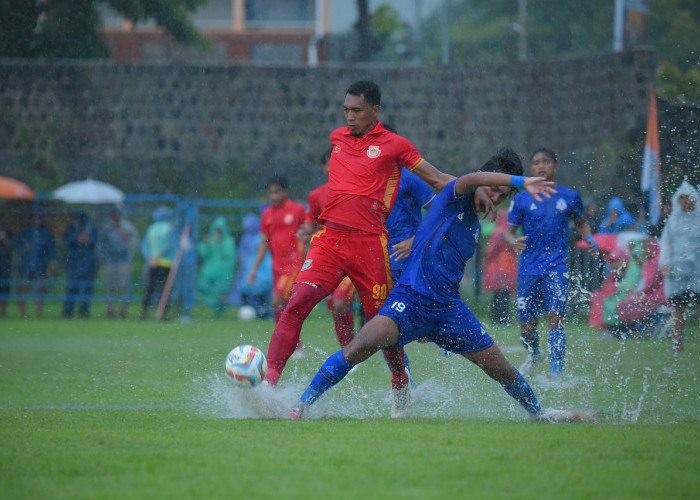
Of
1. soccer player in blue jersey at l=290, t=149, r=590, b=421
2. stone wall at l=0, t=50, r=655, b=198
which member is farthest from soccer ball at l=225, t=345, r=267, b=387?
stone wall at l=0, t=50, r=655, b=198

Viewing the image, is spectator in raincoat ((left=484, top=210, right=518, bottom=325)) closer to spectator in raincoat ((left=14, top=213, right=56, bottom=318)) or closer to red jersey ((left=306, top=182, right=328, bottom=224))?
red jersey ((left=306, top=182, right=328, bottom=224))

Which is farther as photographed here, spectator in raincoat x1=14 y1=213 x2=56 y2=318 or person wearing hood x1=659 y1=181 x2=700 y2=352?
spectator in raincoat x1=14 y1=213 x2=56 y2=318

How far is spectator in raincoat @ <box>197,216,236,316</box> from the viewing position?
2077 cm

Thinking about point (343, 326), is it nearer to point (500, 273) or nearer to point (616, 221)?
point (616, 221)

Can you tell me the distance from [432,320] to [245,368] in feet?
3.94

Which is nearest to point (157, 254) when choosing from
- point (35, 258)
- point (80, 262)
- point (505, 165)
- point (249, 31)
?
point (80, 262)

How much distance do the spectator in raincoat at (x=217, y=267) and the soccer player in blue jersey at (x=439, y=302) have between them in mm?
13838

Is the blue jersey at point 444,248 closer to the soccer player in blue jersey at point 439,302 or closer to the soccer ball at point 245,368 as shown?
the soccer player in blue jersey at point 439,302

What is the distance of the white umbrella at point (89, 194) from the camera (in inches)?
843

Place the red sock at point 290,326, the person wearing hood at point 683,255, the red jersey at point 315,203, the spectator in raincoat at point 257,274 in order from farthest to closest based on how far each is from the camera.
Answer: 1. the spectator in raincoat at point 257,274
2. the person wearing hood at point 683,255
3. the red jersey at point 315,203
4. the red sock at point 290,326

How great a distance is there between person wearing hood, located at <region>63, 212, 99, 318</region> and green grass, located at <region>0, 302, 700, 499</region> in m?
8.82

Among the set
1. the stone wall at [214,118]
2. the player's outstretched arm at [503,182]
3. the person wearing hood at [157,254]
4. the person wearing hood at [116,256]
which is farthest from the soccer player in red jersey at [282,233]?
the stone wall at [214,118]

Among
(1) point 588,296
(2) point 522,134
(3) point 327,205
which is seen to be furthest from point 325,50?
(3) point 327,205

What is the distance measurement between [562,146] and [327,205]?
60.2 feet
